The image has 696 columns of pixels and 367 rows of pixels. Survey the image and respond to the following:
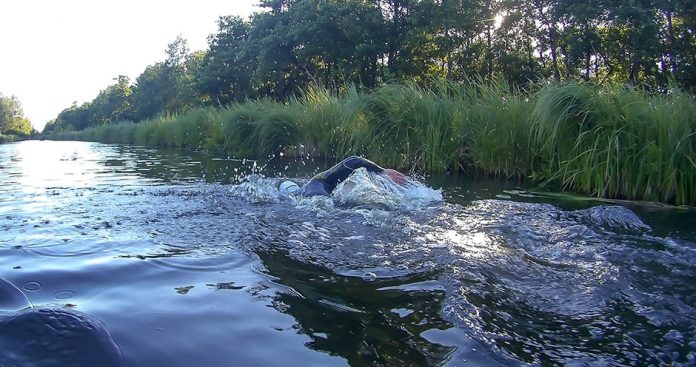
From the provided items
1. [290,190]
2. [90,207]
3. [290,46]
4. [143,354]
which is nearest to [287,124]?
[290,190]

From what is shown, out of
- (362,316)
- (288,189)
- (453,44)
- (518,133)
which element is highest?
(453,44)

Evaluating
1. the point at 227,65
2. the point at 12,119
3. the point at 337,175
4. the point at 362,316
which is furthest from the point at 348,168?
the point at 12,119

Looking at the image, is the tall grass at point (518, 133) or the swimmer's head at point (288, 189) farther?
the tall grass at point (518, 133)

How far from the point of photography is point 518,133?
7.69 meters

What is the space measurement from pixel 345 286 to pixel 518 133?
19.4 feet

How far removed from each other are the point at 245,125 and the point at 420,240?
11521 millimetres

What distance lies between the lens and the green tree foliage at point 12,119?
75.1 metres

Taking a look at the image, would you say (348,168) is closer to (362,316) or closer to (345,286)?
(345,286)

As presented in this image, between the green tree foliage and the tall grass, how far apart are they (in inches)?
3064

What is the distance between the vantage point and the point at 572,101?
21.7 feet

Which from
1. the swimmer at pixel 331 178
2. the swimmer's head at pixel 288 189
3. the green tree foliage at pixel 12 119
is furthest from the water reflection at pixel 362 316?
the green tree foliage at pixel 12 119

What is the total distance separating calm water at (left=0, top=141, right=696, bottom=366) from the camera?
187 centimetres

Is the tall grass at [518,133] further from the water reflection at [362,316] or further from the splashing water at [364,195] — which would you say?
the water reflection at [362,316]

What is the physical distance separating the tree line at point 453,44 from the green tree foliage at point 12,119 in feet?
183
